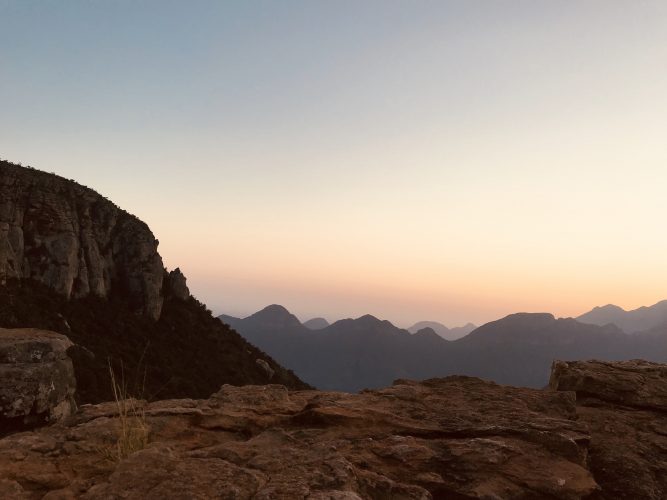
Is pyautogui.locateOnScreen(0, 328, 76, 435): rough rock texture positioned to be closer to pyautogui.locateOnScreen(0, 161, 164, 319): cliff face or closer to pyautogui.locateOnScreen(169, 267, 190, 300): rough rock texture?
pyautogui.locateOnScreen(0, 161, 164, 319): cliff face

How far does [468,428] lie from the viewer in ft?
19.0

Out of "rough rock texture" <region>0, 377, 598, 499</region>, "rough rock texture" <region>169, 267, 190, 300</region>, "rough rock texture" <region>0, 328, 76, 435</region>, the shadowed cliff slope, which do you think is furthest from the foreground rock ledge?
"rough rock texture" <region>169, 267, 190, 300</region>

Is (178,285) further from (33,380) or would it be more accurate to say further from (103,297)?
(33,380)

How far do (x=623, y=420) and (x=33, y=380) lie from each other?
995cm

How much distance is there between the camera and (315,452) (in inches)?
193

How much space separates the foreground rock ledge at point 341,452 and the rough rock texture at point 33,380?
1479 millimetres

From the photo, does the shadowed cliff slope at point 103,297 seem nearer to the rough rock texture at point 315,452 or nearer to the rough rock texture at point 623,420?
the rough rock texture at point 315,452

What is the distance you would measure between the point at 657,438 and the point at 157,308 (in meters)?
58.5

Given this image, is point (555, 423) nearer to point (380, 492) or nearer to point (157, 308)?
point (380, 492)

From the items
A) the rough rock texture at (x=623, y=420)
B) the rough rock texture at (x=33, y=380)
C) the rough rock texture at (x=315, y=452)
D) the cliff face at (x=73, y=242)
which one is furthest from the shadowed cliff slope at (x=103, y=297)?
the rough rock texture at (x=623, y=420)

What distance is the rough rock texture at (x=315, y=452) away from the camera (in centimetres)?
399

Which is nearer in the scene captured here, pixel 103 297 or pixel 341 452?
pixel 341 452

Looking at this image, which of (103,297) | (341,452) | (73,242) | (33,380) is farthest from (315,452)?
(103,297)

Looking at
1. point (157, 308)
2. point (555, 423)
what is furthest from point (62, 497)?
point (157, 308)
